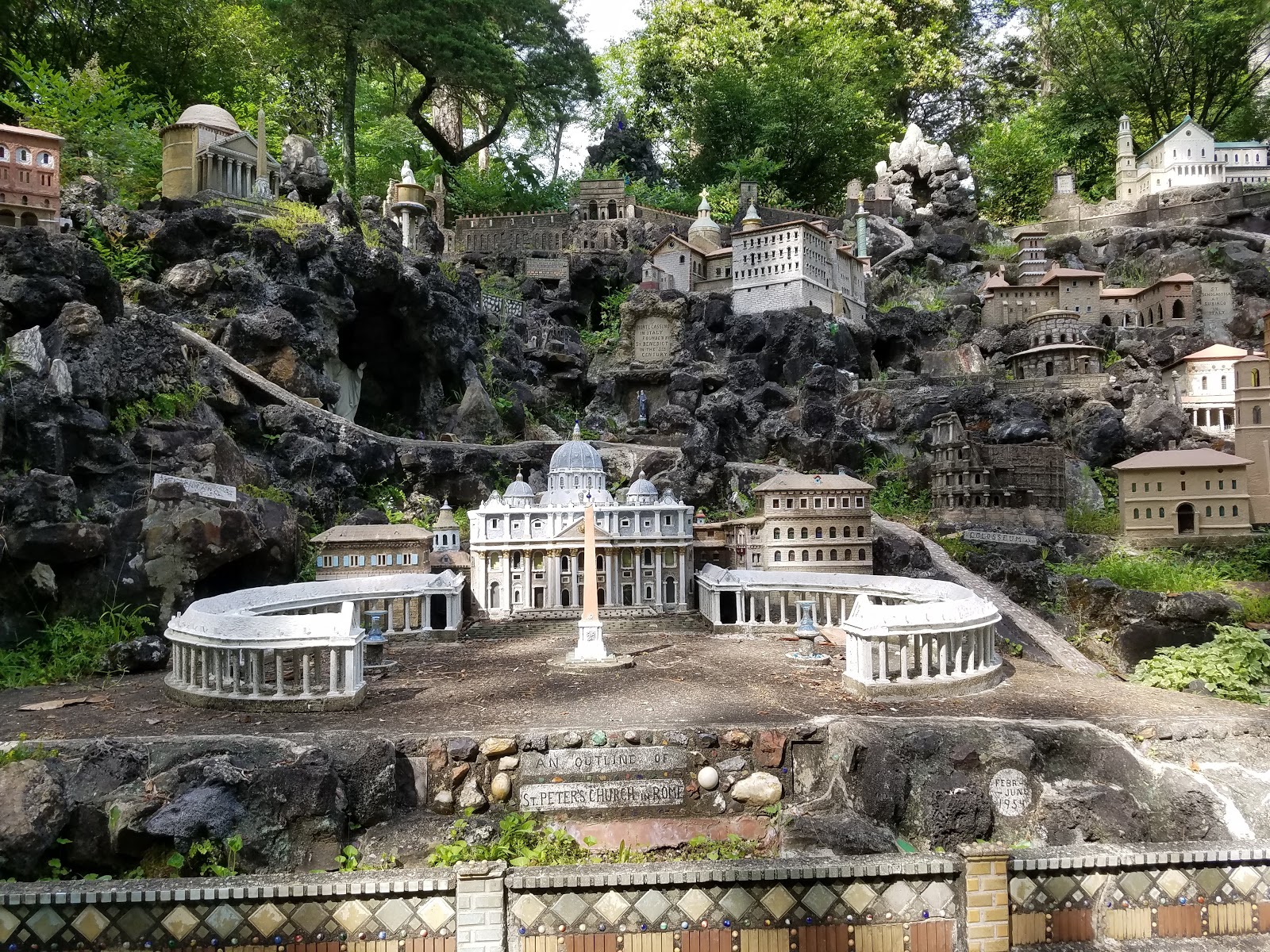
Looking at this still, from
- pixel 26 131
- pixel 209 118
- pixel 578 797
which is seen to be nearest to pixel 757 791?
pixel 578 797

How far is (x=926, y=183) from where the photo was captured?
73.5 metres

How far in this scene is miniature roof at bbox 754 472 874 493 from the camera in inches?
1363

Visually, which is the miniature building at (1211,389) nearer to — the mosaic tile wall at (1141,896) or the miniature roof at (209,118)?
the mosaic tile wall at (1141,896)

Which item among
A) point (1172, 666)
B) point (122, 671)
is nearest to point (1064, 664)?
point (1172, 666)

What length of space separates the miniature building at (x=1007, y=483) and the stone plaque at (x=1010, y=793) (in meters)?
25.0

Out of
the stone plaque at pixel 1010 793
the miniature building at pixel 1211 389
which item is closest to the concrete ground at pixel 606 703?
the stone plaque at pixel 1010 793

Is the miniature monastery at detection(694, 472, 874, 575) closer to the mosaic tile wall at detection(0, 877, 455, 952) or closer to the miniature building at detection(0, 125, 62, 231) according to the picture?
the mosaic tile wall at detection(0, 877, 455, 952)

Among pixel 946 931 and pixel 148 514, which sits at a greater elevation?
pixel 148 514

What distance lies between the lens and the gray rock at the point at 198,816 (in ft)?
49.4

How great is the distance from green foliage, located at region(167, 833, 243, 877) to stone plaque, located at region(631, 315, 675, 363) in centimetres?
4469

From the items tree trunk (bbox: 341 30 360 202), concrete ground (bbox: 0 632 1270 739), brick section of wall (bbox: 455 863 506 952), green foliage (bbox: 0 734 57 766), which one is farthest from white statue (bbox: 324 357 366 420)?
brick section of wall (bbox: 455 863 506 952)

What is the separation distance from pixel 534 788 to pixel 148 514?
18543mm

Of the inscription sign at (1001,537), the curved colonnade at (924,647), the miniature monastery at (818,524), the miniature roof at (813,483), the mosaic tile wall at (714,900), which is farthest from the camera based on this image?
the inscription sign at (1001,537)

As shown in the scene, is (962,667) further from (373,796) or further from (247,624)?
(247,624)
